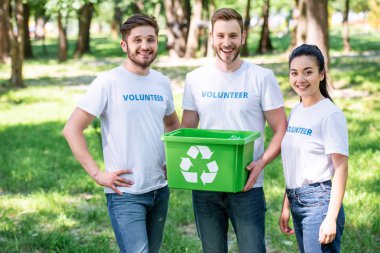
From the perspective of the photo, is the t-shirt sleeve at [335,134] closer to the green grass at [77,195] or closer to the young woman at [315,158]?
the young woman at [315,158]

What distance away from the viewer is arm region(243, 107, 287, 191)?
3.34 metres

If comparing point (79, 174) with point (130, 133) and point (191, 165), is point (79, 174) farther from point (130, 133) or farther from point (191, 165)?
point (191, 165)

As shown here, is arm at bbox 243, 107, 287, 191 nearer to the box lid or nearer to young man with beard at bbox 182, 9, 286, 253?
young man with beard at bbox 182, 9, 286, 253

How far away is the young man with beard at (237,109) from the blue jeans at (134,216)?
242 millimetres

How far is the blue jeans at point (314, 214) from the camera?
318 centimetres

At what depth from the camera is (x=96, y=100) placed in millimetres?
3410

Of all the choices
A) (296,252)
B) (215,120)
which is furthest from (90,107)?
(296,252)

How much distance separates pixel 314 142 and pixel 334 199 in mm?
299

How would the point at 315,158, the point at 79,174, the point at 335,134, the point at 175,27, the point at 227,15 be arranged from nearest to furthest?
the point at 335,134
the point at 315,158
the point at 227,15
the point at 79,174
the point at 175,27

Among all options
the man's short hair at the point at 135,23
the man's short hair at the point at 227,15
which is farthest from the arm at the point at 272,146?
the man's short hair at the point at 135,23

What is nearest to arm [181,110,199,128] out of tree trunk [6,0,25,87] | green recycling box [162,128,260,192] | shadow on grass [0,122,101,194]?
green recycling box [162,128,260,192]

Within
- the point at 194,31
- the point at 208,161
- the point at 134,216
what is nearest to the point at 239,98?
the point at 208,161

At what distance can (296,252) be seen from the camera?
504cm

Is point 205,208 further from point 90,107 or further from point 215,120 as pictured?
point 90,107
